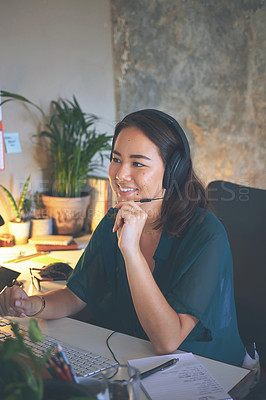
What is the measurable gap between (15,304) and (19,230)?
1.19 meters

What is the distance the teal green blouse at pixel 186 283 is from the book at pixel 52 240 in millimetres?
835

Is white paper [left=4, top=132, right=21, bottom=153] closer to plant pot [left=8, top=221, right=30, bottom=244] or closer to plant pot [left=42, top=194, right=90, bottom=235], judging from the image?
plant pot [left=42, top=194, right=90, bottom=235]

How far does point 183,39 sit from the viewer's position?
3.26 m

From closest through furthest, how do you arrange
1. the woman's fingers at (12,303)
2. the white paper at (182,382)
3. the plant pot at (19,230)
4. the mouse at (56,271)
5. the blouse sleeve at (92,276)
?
1. the white paper at (182,382)
2. the woman's fingers at (12,303)
3. the blouse sleeve at (92,276)
4. the mouse at (56,271)
5. the plant pot at (19,230)

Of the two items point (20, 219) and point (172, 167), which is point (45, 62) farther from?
point (172, 167)

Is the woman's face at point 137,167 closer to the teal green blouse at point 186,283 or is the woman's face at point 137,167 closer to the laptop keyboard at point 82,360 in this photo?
the teal green blouse at point 186,283

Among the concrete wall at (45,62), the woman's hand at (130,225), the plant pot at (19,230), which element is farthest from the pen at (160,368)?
the concrete wall at (45,62)

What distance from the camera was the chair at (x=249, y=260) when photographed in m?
1.60

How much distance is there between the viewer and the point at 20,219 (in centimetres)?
262

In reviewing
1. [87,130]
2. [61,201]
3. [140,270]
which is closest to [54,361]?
[140,270]

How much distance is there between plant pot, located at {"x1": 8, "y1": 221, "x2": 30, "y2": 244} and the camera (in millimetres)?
2541

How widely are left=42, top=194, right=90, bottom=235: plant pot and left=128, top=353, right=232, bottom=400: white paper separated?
5.34 ft

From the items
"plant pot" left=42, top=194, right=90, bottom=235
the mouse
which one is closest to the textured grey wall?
"plant pot" left=42, top=194, right=90, bottom=235

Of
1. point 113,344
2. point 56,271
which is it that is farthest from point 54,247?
point 113,344
